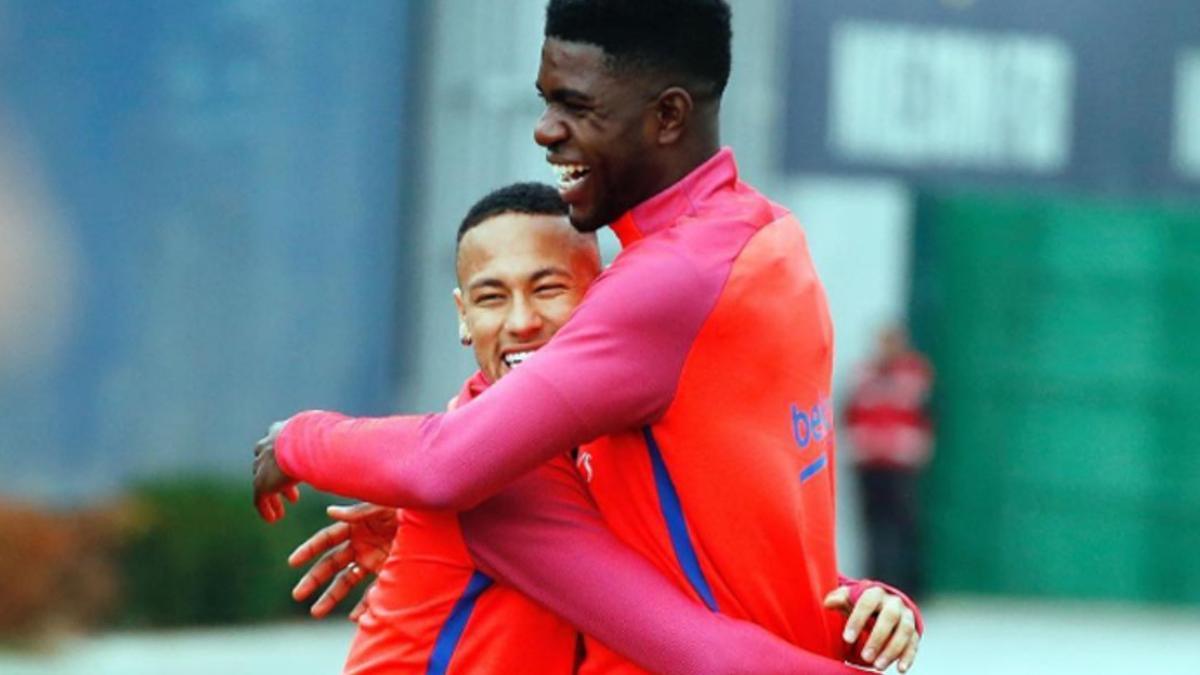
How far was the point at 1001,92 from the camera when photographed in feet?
54.1

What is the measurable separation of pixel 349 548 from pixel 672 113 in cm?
109

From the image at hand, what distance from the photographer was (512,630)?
13.6ft

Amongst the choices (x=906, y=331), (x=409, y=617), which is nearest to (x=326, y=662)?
(x=906, y=331)

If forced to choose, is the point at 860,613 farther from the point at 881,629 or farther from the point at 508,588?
the point at 508,588

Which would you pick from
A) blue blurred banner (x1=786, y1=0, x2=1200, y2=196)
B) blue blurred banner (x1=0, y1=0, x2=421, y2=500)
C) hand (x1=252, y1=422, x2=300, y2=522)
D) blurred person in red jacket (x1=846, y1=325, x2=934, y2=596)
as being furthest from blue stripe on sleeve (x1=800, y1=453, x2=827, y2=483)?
blue blurred banner (x1=786, y1=0, x2=1200, y2=196)

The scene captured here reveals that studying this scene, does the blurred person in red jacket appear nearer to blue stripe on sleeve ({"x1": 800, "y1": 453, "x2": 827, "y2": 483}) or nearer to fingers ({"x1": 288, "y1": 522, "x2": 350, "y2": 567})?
fingers ({"x1": 288, "y1": 522, "x2": 350, "y2": 567})

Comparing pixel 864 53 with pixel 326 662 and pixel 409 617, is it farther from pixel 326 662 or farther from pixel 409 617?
pixel 409 617

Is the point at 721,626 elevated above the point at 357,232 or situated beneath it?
elevated above

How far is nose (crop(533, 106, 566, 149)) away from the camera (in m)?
4.09

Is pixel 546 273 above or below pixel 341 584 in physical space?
above

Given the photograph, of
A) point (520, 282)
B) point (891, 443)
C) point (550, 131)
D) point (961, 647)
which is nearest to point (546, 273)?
point (520, 282)

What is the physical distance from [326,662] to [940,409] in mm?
5005

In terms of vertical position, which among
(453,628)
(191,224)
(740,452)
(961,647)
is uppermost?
(740,452)

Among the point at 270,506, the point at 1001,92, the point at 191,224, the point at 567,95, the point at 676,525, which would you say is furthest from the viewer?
the point at 1001,92
